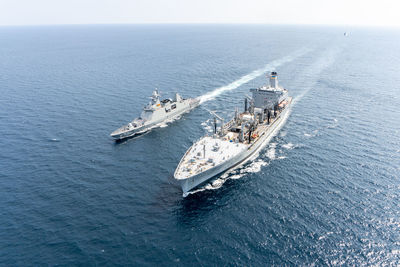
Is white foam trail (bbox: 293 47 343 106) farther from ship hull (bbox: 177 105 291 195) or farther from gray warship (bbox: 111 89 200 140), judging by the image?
gray warship (bbox: 111 89 200 140)

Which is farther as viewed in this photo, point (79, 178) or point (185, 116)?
point (185, 116)

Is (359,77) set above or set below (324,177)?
above

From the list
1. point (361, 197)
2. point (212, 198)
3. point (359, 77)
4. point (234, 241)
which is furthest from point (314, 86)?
point (234, 241)

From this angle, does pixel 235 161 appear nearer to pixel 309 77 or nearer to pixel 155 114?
pixel 155 114

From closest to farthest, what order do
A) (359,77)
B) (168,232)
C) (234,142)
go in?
(168,232)
(234,142)
(359,77)

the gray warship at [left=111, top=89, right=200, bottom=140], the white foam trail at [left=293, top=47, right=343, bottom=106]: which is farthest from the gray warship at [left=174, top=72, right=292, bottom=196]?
the gray warship at [left=111, top=89, right=200, bottom=140]

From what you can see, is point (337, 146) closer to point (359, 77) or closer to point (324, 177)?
point (324, 177)

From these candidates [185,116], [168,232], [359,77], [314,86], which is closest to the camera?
A: [168,232]

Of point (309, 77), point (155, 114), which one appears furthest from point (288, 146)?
point (309, 77)
